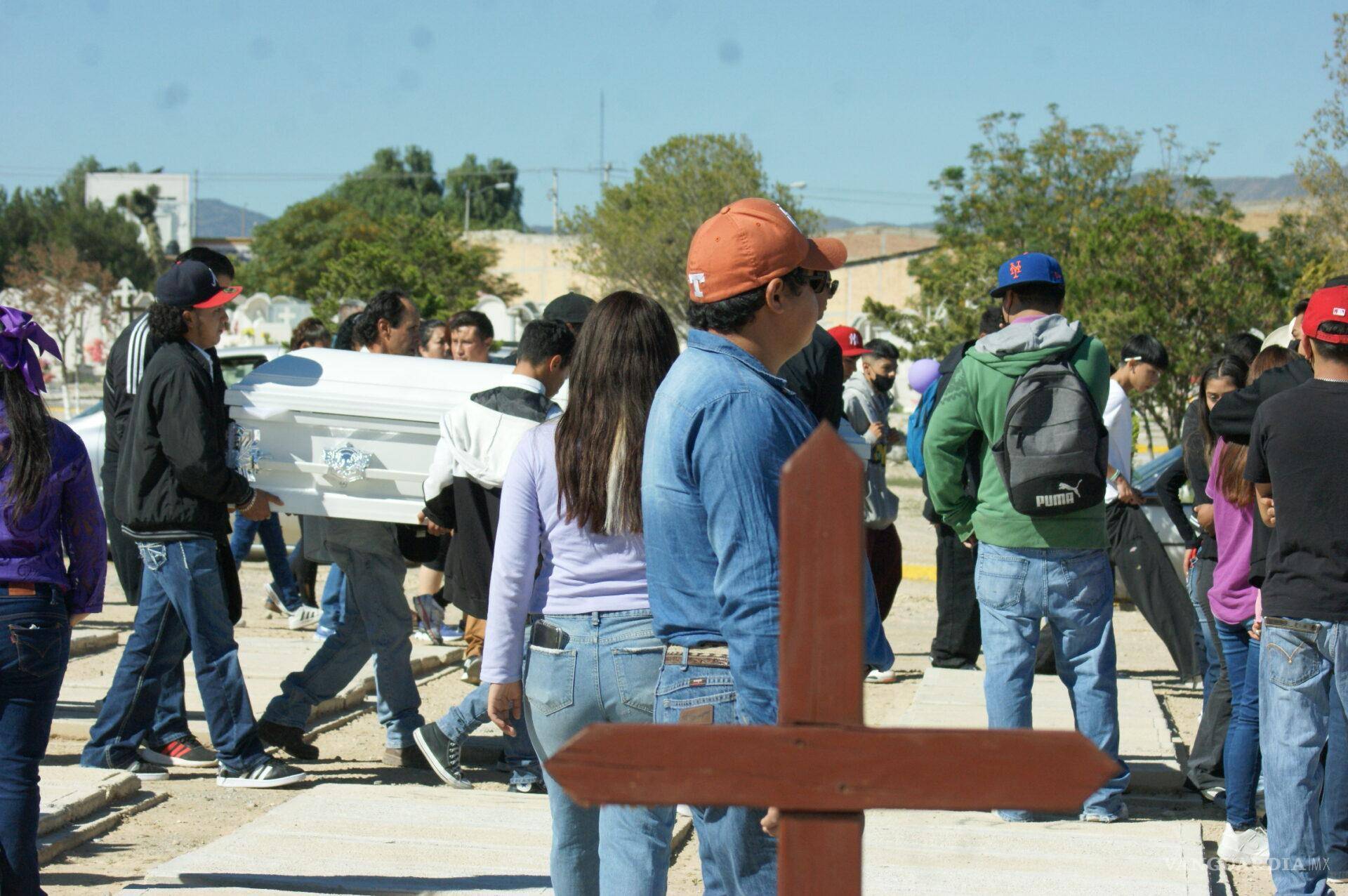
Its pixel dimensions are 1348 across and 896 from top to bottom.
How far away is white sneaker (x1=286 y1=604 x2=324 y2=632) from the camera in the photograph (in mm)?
9508

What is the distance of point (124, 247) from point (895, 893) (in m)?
80.5

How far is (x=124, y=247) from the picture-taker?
77312mm

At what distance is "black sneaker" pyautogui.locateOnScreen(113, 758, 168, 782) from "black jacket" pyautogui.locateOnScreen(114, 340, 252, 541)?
1.03m

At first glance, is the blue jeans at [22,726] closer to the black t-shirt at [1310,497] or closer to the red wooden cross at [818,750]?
the red wooden cross at [818,750]

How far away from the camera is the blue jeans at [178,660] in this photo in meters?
5.47

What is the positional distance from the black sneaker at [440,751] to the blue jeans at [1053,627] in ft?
7.42

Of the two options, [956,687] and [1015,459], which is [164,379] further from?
[956,687]

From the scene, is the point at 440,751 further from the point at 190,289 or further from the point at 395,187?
the point at 395,187

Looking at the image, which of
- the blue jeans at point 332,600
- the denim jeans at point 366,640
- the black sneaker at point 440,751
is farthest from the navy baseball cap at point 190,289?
the blue jeans at point 332,600

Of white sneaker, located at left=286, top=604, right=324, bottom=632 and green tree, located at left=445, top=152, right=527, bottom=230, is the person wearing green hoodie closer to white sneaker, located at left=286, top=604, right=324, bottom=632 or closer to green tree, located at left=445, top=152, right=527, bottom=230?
white sneaker, located at left=286, top=604, right=324, bottom=632

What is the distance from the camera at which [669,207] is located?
4491 centimetres

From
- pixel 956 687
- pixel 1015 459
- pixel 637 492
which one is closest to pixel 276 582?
pixel 956 687

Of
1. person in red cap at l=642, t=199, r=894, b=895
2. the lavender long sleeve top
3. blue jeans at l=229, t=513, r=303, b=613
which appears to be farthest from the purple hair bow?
blue jeans at l=229, t=513, r=303, b=613

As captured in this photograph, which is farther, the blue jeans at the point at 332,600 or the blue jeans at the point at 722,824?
the blue jeans at the point at 332,600
